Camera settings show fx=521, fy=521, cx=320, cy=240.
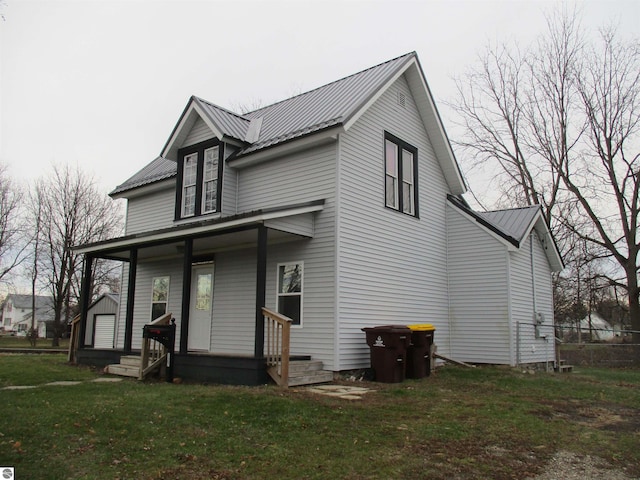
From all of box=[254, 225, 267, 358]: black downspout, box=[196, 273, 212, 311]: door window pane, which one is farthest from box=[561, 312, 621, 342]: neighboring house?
Result: box=[196, 273, 212, 311]: door window pane

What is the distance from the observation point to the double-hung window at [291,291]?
11492 mm

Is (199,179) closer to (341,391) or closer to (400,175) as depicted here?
(400,175)

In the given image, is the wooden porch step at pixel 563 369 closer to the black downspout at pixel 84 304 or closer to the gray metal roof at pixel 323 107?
the gray metal roof at pixel 323 107

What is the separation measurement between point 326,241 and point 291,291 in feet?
4.76

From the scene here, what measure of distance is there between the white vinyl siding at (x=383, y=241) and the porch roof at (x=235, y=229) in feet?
2.75

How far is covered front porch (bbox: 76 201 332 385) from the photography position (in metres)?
9.98

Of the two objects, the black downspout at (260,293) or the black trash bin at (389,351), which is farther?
the black trash bin at (389,351)

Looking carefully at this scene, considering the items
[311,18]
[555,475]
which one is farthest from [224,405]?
[311,18]

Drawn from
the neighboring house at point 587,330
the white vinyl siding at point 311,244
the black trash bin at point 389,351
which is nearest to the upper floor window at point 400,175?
the white vinyl siding at point 311,244

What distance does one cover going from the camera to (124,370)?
37.3ft

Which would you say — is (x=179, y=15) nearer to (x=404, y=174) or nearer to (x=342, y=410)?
(x=404, y=174)

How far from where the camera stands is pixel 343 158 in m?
11.5

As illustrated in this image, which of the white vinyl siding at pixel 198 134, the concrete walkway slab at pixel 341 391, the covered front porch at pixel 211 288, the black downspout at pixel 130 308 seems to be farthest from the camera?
the white vinyl siding at pixel 198 134

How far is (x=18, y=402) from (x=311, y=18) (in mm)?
12827
